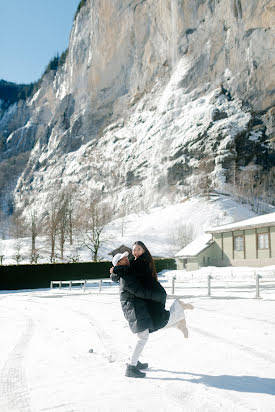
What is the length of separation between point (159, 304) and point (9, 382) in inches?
71.0

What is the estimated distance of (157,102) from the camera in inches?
3570

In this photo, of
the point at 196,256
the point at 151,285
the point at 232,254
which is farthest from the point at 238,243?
the point at 151,285

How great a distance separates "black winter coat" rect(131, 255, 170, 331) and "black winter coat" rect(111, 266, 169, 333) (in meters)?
0.04

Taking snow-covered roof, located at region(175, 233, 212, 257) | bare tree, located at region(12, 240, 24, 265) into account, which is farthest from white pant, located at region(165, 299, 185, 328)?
bare tree, located at region(12, 240, 24, 265)

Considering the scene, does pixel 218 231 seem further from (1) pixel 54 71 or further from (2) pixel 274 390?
(1) pixel 54 71

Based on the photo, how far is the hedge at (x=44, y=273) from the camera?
3275 cm

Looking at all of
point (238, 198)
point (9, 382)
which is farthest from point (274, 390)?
point (238, 198)

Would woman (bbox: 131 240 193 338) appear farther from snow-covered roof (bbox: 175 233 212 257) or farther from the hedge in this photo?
snow-covered roof (bbox: 175 233 212 257)

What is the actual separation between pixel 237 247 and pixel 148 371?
31.2m

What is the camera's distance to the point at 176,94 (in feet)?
285

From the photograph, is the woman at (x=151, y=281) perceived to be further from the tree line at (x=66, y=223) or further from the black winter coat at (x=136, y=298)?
the tree line at (x=66, y=223)

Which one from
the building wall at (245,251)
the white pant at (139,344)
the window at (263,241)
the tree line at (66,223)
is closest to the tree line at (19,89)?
the tree line at (66,223)

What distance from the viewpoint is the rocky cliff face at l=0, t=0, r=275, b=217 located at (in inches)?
3078

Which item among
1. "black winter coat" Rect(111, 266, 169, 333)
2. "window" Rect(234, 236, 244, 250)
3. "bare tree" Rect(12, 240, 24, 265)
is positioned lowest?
"bare tree" Rect(12, 240, 24, 265)
